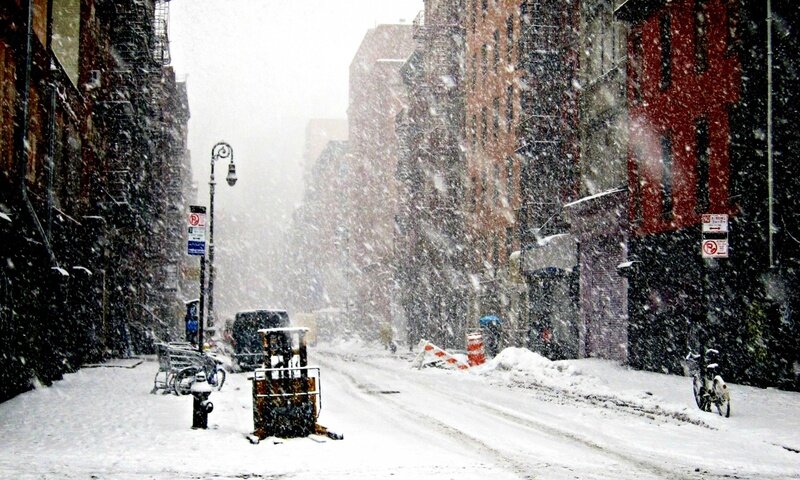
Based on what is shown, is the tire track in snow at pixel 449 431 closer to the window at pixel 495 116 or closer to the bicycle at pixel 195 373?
the bicycle at pixel 195 373

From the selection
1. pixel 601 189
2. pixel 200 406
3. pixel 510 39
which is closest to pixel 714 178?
pixel 601 189

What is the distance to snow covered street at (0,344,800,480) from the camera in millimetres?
9516

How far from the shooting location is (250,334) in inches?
1081

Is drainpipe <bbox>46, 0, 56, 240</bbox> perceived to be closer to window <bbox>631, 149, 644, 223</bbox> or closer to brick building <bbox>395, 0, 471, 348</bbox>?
window <bbox>631, 149, 644, 223</bbox>

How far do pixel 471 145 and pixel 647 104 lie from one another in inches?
907

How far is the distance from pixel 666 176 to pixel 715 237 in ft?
33.8

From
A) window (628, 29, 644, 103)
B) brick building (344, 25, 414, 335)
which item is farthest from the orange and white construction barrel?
brick building (344, 25, 414, 335)

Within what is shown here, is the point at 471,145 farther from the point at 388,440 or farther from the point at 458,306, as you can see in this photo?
the point at 388,440

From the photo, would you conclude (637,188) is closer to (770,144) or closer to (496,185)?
(770,144)

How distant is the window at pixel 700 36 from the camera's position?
22.6m

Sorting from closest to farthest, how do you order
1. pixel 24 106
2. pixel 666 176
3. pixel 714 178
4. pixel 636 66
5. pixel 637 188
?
pixel 24 106 → pixel 714 178 → pixel 666 176 → pixel 637 188 → pixel 636 66

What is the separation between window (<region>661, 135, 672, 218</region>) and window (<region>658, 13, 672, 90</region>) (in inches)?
67.2

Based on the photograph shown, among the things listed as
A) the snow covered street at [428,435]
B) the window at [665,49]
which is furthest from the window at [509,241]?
the snow covered street at [428,435]

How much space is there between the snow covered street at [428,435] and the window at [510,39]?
76.6 ft
